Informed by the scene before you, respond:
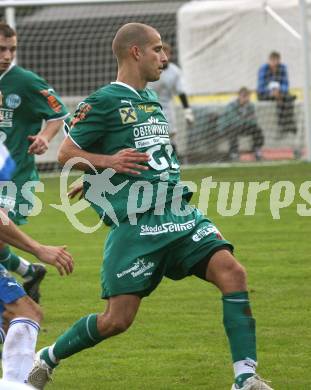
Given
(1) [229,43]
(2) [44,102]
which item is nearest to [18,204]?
(2) [44,102]

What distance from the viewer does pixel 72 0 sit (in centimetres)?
2084

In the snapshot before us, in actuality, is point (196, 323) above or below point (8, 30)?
below

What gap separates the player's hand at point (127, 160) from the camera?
6242mm

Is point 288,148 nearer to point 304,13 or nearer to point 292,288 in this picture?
point 304,13

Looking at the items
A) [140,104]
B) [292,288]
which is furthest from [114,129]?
[292,288]

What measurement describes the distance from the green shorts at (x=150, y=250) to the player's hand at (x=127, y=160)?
305 mm

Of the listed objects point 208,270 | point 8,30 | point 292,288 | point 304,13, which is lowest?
point 208,270

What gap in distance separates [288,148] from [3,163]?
1697cm

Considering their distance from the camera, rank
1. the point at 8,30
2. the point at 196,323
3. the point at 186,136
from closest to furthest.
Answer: the point at 196,323 → the point at 8,30 → the point at 186,136

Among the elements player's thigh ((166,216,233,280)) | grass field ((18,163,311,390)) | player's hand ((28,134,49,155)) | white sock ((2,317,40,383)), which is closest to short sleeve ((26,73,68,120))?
player's hand ((28,134,49,155))

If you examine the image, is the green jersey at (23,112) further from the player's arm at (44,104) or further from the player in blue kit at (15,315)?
the player in blue kit at (15,315)

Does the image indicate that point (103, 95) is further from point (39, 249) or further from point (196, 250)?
point (39, 249)

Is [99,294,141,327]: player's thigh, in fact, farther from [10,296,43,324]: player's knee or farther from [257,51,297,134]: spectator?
[257,51,297,134]: spectator

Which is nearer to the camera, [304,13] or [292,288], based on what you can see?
[292,288]
